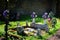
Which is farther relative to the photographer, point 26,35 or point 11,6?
point 11,6

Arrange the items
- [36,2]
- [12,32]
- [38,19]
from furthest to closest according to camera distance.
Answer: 1. [36,2]
2. [38,19]
3. [12,32]

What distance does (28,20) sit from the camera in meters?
17.4

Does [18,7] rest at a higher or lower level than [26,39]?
higher

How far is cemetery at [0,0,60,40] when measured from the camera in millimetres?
14086

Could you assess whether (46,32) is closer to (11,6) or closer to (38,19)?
(38,19)

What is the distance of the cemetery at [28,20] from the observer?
14.1 metres

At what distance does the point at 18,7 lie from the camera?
755 inches

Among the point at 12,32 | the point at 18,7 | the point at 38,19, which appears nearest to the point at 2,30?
the point at 12,32

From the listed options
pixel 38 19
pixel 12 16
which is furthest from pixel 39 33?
pixel 12 16

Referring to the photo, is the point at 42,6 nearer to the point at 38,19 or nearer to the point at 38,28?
the point at 38,19

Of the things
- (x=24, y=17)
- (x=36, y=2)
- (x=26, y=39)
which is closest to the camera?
(x=26, y=39)

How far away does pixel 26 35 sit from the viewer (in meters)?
14.3

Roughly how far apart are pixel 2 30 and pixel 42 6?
585 centimetres

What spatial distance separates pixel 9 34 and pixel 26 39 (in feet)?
3.12
